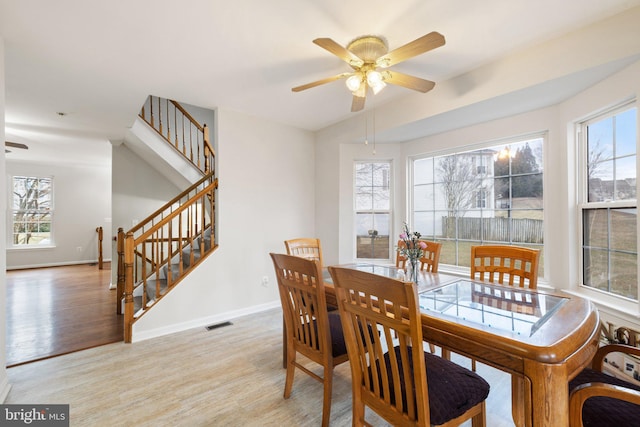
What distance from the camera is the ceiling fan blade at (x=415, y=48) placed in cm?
159

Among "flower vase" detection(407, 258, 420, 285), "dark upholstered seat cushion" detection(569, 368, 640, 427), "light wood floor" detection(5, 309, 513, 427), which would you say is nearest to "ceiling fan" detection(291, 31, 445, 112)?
"flower vase" detection(407, 258, 420, 285)

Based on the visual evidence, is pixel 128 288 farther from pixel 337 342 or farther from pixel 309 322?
pixel 337 342

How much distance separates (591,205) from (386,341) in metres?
2.32

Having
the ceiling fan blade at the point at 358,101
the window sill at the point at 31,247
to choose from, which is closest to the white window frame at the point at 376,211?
the ceiling fan blade at the point at 358,101

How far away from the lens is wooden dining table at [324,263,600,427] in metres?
1.02

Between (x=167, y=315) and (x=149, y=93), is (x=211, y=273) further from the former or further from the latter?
(x=149, y=93)

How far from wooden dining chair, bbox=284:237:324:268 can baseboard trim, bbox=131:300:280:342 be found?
136 cm

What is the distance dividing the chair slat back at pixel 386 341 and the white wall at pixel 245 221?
241cm

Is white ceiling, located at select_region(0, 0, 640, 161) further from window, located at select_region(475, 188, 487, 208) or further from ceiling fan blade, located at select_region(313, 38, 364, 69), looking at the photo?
window, located at select_region(475, 188, 487, 208)

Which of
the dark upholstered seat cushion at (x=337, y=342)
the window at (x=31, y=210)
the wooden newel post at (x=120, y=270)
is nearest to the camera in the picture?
the dark upholstered seat cushion at (x=337, y=342)

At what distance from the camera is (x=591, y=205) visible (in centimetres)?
235

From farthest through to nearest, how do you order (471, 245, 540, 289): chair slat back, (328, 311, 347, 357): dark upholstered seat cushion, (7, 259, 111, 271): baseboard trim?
(7, 259, 111, 271): baseboard trim, (471, 245, 540, 289): chair slat back, (328, 311, 347, 357): dark upholstered seat cushion

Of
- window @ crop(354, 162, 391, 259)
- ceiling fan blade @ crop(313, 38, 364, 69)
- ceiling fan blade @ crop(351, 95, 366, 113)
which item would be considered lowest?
window @ crop(354, 162, 391, 259)

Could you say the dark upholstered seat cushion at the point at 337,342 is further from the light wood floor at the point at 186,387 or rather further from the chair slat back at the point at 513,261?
the chair slat back at the point at 513,261
